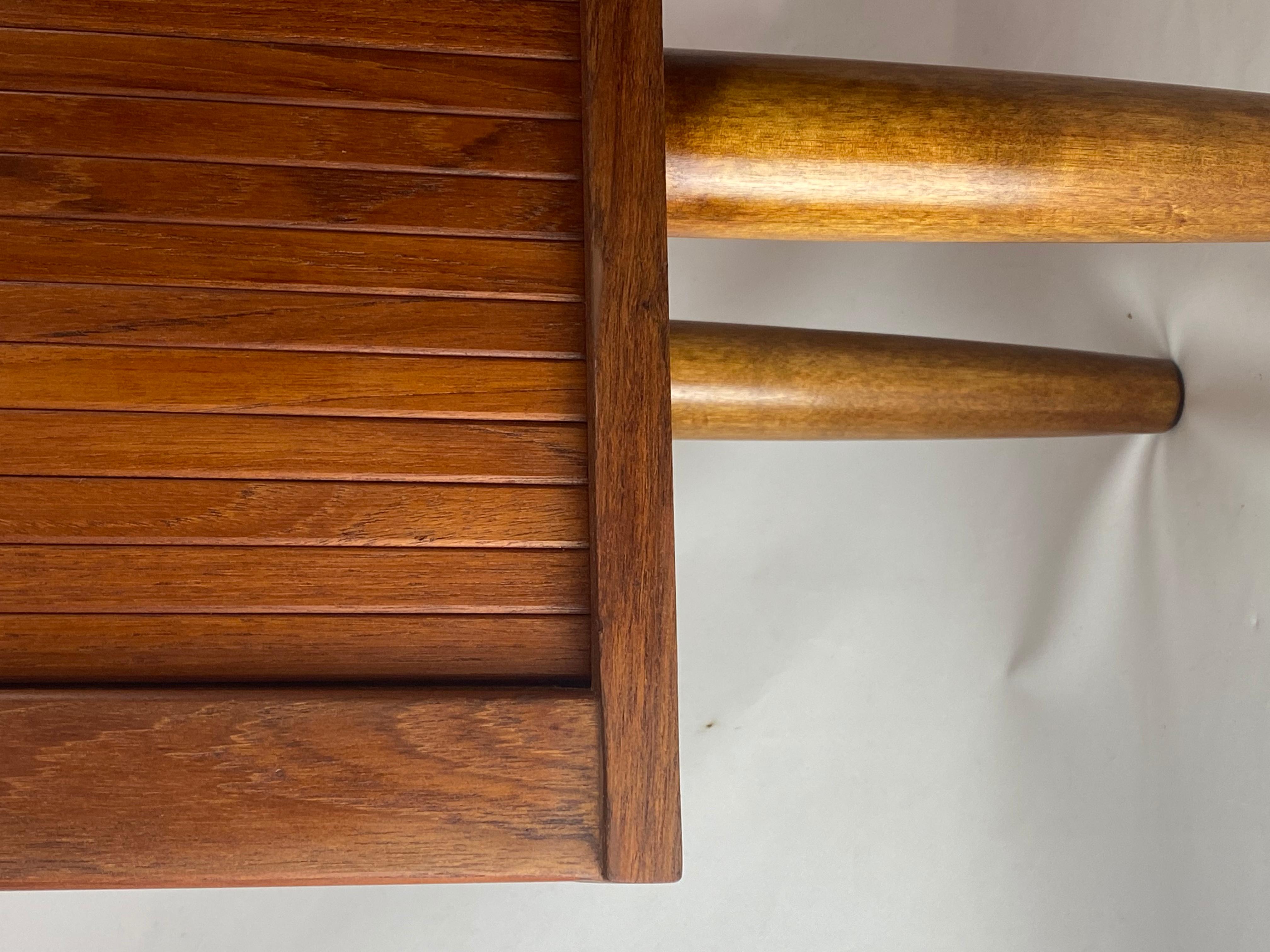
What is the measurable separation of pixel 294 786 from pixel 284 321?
0.81ft

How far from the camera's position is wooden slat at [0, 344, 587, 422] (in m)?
0.66

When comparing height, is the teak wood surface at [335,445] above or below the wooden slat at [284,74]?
below

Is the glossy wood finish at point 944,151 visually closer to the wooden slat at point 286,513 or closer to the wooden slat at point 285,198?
the wooden slat at point 285,198

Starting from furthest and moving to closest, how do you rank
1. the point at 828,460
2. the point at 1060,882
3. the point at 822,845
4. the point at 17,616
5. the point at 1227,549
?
the point at 828,460, the point at 822,845, the point at 1060,882, the point at 1227,549, the point at 17,616

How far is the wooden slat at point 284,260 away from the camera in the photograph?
675 millimetres

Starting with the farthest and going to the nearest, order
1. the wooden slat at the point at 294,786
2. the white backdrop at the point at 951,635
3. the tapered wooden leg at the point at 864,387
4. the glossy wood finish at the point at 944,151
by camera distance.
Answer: the white backdrop at the point at 951,635 < the tapered wooden leg at the point at 864,387 < the glossy wood finish at the point at 944,151 < the wooden slat at the point at 294,786

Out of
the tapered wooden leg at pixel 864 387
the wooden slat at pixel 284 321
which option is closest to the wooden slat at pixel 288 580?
the wooden slat at pixel 284 321

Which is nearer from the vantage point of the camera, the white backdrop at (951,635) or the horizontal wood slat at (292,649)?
the horizontal wood slat at (292,649)

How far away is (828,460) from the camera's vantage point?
164cm

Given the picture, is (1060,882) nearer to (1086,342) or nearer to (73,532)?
(1086,342)

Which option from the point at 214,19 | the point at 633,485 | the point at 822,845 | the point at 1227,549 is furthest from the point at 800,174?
the point at 822,845

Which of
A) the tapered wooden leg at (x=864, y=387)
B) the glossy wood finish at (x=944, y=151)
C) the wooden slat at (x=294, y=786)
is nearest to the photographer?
the wooden slat at (x=294, y=786)

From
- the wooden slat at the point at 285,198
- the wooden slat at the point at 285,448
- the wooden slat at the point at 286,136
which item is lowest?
the wooden slat at the point at 285,448

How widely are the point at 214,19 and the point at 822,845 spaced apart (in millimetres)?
1194
